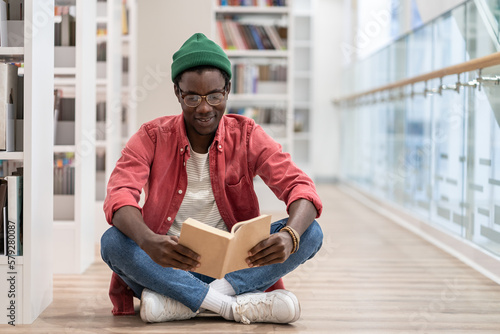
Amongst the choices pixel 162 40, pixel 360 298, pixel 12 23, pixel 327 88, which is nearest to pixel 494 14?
pixel 360 298

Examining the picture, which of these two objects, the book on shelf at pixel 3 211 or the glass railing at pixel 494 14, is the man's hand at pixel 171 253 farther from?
the glass railing at pixel 494 14

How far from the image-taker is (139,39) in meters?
3.23

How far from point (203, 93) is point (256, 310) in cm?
66

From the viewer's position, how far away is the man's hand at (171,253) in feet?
5.59

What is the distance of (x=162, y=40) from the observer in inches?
127

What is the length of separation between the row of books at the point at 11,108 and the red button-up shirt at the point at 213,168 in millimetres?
354

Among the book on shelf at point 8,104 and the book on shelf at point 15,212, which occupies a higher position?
the book on shelf at point 8,104

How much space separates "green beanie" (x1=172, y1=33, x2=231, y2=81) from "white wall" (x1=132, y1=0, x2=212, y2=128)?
4.07 ft

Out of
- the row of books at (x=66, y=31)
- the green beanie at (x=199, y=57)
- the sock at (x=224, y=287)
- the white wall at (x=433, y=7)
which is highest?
the white wall at (x=433, y=7)

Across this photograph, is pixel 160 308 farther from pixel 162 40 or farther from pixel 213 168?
pixel 162 40

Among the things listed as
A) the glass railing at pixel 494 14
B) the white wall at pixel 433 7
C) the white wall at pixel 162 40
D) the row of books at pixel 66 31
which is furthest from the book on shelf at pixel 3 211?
the white wall at pixel 433 7

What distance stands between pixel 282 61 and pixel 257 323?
384 centimetres

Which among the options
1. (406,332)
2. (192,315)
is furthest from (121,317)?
(406,332)

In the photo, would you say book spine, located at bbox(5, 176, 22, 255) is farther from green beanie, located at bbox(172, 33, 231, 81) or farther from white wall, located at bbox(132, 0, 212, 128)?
white wall, located at bbox(132, 0, 212, 128)
